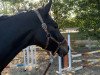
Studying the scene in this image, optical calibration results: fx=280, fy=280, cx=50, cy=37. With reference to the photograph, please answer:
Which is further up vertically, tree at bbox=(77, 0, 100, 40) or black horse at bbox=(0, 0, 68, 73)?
black horse at bbox=(0, 0, 68, 73)

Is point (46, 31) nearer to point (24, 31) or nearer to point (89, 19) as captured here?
point (24, 31)

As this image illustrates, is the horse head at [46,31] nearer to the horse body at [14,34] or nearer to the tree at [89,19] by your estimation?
the horse body at [14,34]

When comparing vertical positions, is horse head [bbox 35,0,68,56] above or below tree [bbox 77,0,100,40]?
above

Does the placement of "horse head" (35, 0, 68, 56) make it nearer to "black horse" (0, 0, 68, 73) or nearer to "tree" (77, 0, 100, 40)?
"black horse" (0, 0, 68, 73)

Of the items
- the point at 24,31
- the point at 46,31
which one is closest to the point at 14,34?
the point at 24,31

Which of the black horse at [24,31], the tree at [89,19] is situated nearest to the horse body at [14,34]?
the black horse at [24,31]

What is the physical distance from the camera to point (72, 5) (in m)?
11.6

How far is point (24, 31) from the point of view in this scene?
329cm

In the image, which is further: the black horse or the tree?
the tree

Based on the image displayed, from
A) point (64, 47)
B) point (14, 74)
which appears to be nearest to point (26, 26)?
point (64, 47)

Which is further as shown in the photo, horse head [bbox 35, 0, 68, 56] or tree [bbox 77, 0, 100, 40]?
tree [bbox 77, 0, 100, 40]

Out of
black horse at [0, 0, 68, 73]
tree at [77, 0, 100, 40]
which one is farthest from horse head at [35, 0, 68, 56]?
tree at [77, 0, 100, 40]

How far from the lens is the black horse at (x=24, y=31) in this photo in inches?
127

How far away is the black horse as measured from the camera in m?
3.23
